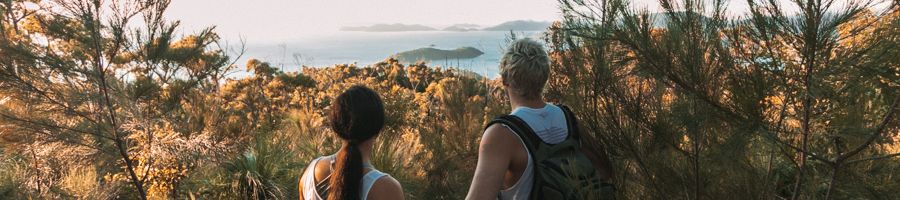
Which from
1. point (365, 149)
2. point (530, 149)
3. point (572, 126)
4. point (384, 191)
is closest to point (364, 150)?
point (365, 149)

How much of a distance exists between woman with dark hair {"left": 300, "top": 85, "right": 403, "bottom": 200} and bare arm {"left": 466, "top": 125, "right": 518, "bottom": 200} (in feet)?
0.75

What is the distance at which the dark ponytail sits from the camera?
133 centimetres

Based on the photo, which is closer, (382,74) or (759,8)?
(759,8)

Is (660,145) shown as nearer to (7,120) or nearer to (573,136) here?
(573,136)

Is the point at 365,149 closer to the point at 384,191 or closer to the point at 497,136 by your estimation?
the point at 384,191

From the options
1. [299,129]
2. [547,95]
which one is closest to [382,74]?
[299,129]

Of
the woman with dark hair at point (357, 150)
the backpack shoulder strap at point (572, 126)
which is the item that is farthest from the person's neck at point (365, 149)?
the backpack shoulder strap at point (572, 126)

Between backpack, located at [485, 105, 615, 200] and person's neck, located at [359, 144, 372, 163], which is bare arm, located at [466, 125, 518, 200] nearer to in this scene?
backpack, located at [485, 105, 615, 200]

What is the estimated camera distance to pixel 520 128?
1.50m

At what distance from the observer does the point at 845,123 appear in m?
1.81

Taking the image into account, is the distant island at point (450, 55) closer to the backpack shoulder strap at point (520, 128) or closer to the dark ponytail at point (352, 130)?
the backpack shoulder strap at point (520, 128)

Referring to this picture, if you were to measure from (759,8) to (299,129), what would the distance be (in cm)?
445

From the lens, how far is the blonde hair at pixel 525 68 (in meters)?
1.54

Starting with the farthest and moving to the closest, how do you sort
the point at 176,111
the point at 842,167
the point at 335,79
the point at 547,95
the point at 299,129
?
the point at 335,79 → the point at 176,111 → the point at 299,129 → the point at 547,95 → the point at 842,167
